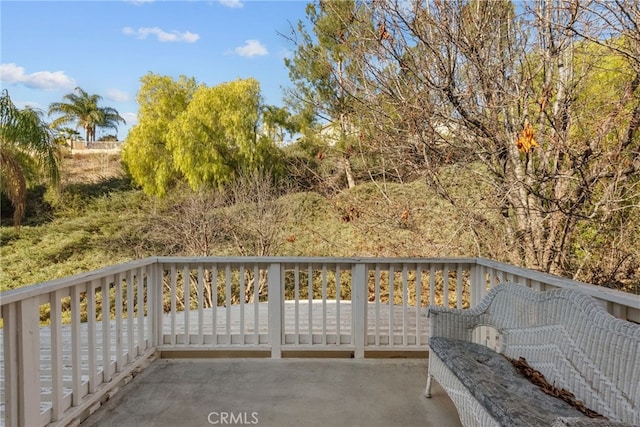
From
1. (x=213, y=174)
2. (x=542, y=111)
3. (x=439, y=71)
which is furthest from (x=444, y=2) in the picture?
(x=213, y=174)

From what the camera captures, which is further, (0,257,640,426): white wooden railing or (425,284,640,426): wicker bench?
(0,257,640,426): white wooden railing

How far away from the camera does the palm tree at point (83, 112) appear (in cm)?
1693

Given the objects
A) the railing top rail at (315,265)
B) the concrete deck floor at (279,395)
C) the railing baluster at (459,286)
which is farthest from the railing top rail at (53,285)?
the railing baluster at (459,286)

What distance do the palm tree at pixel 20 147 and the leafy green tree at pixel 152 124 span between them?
4.13 meters

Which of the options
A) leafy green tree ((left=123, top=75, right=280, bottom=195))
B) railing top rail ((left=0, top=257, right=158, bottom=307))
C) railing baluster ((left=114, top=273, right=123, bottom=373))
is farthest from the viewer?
leafy green tree ((left=123, top=75, right=280, bottom=195))

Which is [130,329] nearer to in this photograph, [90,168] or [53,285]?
[53,285]

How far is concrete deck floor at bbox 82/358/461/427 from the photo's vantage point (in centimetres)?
218

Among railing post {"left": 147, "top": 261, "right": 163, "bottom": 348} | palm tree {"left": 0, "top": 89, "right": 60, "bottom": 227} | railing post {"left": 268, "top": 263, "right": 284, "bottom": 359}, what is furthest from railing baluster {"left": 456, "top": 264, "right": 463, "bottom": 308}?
palm tree {"left": 0, "top": 89, "right": 60, "bottom": 227}

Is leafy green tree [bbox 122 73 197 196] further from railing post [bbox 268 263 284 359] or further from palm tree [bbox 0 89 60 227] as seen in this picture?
railing post [bbox 268 263 284 359]

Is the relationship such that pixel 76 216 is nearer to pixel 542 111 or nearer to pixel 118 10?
pixel 118 10

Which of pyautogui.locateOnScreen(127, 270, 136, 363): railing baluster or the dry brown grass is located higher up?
the dry brown grass

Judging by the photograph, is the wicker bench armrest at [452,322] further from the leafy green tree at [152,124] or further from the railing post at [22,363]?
the leafy green tree at [152,124]

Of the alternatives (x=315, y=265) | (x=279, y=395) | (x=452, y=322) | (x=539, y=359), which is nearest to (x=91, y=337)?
(x=279, y=395)

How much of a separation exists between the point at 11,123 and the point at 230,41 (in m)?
4.81
